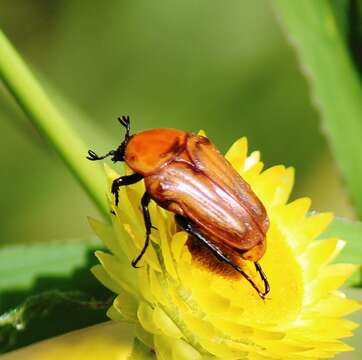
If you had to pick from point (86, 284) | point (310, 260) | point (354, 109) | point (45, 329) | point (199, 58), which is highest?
point (199, 58)

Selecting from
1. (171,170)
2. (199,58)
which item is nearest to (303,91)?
(199,58)

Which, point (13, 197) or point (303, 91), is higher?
point (303, 91)

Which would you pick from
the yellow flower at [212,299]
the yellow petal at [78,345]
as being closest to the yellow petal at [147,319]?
the yellow flower at [212,299]

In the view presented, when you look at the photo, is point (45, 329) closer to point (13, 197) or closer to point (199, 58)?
point (13, 197)

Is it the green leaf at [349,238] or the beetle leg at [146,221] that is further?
the green leaf at [349,238]

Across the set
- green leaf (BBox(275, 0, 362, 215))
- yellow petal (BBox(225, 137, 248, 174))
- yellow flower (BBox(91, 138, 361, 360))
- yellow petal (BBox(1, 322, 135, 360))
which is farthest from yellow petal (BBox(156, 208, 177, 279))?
green leaf (BBox(275, 0, 362, 215))

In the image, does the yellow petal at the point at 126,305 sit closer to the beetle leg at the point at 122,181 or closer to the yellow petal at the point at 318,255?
the beetle leg at the point at 122,181
